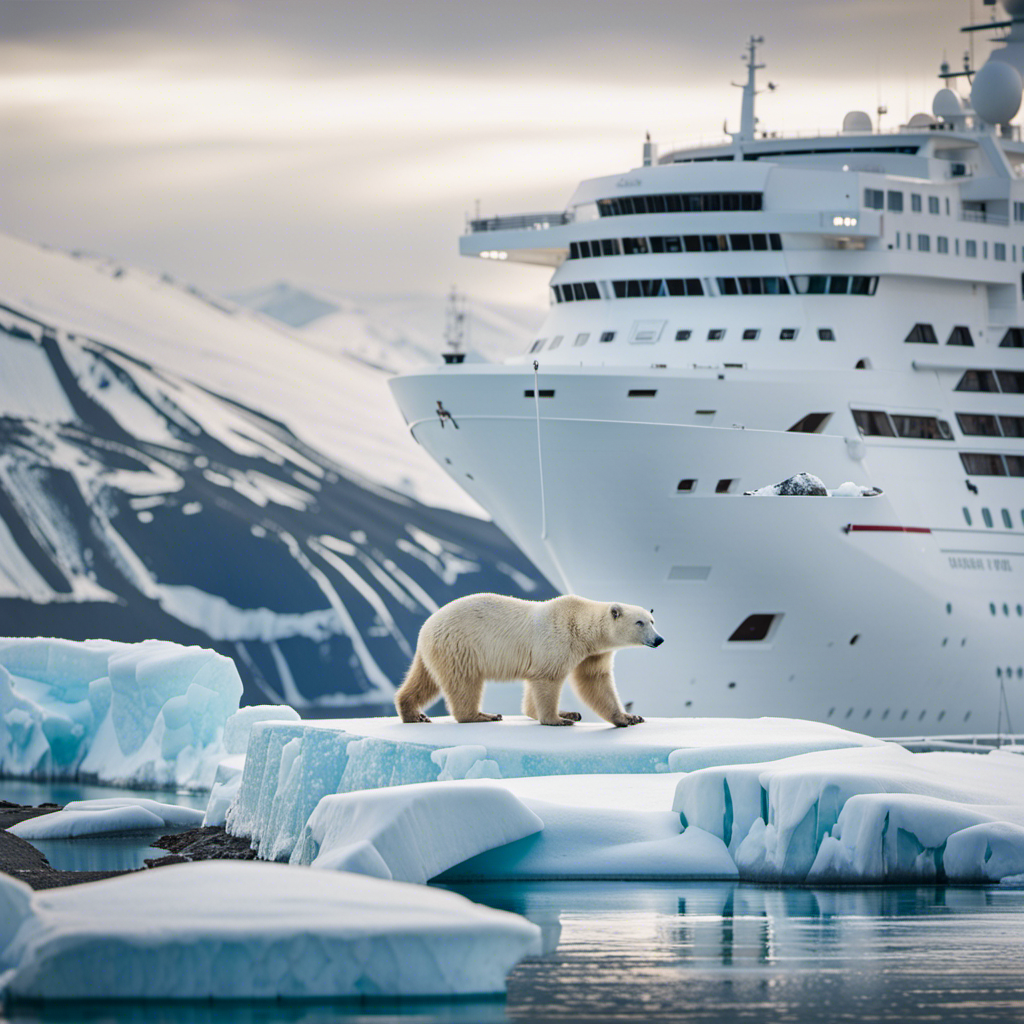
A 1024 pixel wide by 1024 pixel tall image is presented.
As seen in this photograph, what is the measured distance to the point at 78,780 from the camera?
30.5 m

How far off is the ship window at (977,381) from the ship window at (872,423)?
7.68ft

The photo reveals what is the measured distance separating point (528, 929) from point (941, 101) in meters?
35.3

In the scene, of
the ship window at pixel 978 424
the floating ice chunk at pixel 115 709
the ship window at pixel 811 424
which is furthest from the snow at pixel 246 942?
the ship window at pixel 978 424

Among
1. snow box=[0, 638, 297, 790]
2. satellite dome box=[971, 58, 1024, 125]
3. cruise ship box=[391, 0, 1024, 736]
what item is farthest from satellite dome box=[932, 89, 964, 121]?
snow box=[0, 638, 297, 790]

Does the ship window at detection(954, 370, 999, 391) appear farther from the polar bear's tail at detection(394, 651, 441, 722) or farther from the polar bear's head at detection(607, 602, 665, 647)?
the polar bear's tail at detection(394, 651, 441, 722)

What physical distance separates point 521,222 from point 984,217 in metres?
8.93

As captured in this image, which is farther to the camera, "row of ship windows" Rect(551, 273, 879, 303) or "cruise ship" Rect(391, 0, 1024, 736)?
"row of ship windows" Rect(551, 273, 879, 303)

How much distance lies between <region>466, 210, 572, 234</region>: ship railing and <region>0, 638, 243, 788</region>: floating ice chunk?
11.0 meters

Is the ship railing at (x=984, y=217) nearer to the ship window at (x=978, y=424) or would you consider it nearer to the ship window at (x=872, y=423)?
the ship window at (x=978, y=424)

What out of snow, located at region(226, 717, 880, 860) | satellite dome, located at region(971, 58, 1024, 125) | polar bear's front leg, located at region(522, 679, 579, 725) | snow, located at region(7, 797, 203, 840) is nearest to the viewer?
snow, located at region(226, 717, 880, 860)

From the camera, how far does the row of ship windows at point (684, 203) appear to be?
105 ft

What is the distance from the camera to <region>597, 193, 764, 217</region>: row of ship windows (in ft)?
105

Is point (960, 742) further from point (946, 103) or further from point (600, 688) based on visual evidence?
point (600, 688)

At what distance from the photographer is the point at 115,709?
29359 mm
